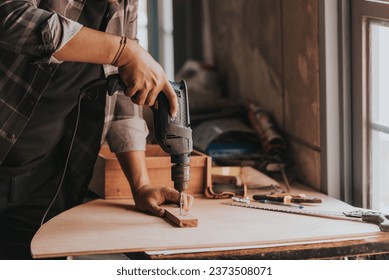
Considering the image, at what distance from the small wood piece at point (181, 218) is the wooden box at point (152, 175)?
358mm

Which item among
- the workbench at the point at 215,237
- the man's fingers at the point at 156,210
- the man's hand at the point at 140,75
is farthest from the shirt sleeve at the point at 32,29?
the man's fingers at the point at 156,210

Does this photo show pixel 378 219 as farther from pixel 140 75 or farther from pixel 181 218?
pixel 140 75

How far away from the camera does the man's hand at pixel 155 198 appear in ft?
8.87

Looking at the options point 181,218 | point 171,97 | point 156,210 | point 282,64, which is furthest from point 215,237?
point 282,64

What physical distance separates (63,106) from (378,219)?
1.09 metres

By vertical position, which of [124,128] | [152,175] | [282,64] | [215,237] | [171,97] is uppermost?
[282,64]

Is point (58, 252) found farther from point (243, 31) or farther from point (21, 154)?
point (243, 31)

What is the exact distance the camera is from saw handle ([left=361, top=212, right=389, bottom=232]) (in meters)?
2.46

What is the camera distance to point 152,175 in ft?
9.78

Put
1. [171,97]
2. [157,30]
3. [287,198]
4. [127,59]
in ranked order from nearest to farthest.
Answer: [127,59] < [171,97] < [287,198] < [157,30]

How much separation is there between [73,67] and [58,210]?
0.56 m

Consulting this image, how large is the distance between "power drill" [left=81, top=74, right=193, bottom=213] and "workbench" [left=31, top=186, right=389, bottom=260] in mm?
170

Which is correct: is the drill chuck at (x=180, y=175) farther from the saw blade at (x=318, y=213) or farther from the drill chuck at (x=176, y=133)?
the saw blade at (x=318, y=213)
